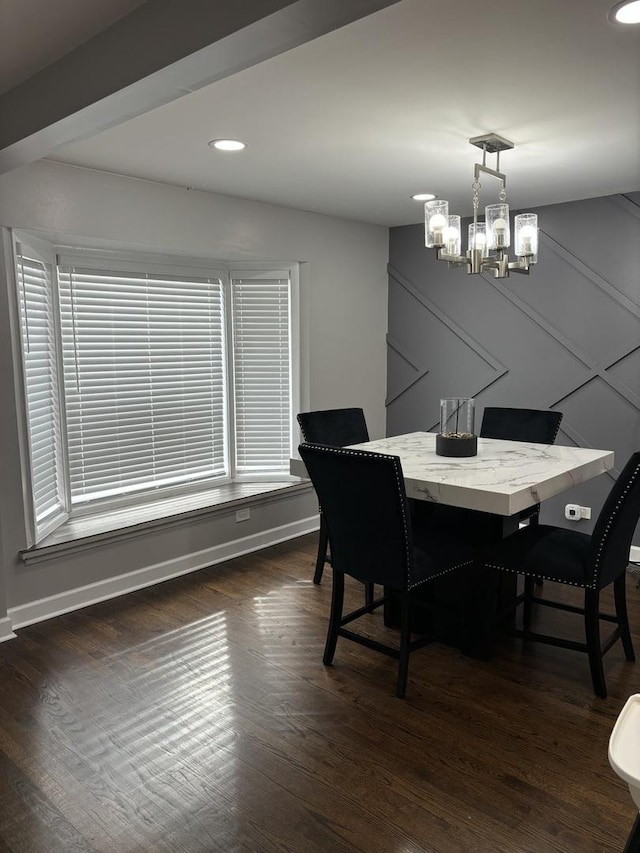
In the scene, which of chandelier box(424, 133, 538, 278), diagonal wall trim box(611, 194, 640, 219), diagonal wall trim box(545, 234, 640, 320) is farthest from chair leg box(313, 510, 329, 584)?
diagonal wall trim box(611, 194, 640, 219)

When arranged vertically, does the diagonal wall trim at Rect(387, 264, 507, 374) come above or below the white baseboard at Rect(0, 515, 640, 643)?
above

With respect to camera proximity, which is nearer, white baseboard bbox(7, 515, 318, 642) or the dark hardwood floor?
the dark hardwood floor

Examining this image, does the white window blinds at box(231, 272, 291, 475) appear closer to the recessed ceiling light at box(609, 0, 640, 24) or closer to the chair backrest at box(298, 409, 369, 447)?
the chair backrest at box(298, 409, 369, 447)

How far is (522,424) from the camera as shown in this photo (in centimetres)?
390

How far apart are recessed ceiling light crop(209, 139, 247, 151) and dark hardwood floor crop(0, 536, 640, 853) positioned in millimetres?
2267

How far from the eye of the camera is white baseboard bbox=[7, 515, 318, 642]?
127 inches

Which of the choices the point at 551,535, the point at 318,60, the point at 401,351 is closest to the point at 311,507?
the point at 401,351

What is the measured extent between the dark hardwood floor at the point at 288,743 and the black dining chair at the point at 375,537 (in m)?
0.27

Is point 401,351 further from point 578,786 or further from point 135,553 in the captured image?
point 578,786

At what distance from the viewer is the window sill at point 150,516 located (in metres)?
3.29

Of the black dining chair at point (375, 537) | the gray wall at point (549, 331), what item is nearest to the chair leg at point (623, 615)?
the black dining chair at point (375, 537)

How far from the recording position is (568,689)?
2613mm

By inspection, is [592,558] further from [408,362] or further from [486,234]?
[408,362]

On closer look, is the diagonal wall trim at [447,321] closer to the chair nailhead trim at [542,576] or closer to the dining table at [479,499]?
the dining table at [479,499]
